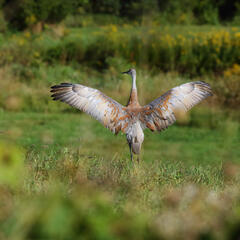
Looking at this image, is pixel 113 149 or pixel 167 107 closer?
pixel 167 107

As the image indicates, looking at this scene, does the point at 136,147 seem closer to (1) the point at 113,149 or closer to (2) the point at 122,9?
(1) the point at 113,149

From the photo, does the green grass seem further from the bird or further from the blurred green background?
the bird

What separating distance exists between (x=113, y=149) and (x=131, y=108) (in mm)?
2842

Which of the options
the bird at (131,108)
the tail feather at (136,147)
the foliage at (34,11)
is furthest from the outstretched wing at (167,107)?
the foliage at (34,11)

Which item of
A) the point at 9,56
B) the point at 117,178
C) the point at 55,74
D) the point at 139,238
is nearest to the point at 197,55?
the point at 55,74

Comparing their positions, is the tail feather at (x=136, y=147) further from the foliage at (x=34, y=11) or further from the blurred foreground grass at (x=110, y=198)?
the foliage at (x=34, y=11)

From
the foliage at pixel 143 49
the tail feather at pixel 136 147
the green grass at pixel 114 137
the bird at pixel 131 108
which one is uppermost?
the bird at pixel 131 108

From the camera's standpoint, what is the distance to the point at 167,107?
4516 mm

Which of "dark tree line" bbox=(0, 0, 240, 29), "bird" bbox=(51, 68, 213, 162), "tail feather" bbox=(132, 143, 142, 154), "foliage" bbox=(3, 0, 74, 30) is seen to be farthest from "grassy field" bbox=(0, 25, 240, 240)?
"dark tree line" bbox=(0, 0, 240, 29)

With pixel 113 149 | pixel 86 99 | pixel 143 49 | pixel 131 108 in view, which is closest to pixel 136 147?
pixel 131 108

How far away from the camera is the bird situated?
437 centimetres

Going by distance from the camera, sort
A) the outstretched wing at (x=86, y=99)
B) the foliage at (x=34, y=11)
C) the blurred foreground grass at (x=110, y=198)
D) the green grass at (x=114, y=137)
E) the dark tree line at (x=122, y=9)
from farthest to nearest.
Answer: the dark tree line at (x=122, y=9) → the foliage at (x=34, y=11) → the green grass at (x=114, y=137) → the outstretched wing at (x=86, y=99) → the blurred foreground grass at (x=110, y=198)

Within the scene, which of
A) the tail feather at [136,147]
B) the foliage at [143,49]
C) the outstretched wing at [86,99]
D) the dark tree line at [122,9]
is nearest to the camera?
the outstretched wing at [86,99]

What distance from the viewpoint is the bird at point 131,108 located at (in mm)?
4371
